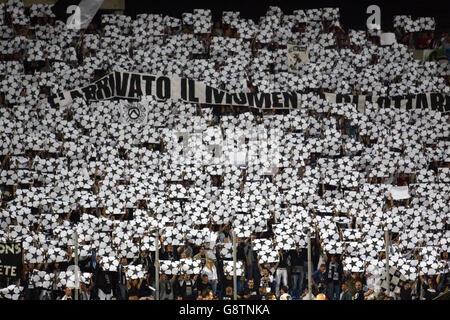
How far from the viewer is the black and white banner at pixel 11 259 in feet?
108

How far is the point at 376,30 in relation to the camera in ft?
151

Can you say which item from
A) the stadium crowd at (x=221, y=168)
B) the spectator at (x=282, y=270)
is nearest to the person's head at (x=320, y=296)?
the stadium crowd at (x=221, y=168)

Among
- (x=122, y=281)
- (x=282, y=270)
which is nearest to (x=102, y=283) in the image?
(x=122, y=281)

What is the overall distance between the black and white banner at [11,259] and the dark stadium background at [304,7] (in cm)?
1743

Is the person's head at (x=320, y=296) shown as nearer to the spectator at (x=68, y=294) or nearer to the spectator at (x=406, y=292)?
the spectator at (x=406, y=292)

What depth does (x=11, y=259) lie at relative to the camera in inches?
1292

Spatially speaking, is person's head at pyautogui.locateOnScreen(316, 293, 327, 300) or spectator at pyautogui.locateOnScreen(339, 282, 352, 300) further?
spectator at pyautogui.locateOnScreen(339, 282, 352, 300)

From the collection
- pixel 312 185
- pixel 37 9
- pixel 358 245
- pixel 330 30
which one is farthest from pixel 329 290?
pixel 37 9

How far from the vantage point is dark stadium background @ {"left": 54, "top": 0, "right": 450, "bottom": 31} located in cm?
4691

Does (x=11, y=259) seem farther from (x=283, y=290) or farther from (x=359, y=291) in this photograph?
(x=359, y=291)

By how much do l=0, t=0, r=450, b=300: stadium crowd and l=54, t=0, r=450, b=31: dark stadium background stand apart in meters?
1.46

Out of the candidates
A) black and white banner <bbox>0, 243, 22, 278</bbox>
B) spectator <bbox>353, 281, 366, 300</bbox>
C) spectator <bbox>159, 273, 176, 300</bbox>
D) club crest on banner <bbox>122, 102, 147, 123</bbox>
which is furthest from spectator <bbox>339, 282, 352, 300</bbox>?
club crest on banner <bbox>122, 102, 147, 123</bbox>

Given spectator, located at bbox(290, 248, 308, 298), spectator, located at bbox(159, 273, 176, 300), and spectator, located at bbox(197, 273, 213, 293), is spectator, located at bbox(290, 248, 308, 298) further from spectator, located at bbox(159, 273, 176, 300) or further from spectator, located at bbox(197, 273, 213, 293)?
spectator, located at bbox(159, 273, 176, 300)

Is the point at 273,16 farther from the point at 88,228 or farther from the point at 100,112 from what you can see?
the point at 88,228
